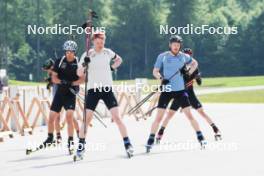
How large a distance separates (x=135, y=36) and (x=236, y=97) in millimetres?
56800

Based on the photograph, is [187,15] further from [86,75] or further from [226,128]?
[86,75]

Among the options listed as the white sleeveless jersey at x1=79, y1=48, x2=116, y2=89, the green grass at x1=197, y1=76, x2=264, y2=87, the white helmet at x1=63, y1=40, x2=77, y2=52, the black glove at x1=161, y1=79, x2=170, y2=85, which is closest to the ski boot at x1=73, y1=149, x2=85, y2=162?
the white sleeveless jersey at x1=79, y1=48, x2=116, y2=89

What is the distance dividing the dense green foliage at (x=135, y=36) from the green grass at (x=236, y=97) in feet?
139

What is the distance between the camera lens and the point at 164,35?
90375mm

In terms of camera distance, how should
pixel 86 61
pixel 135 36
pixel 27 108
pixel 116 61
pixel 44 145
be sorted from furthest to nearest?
pixel 135 36, pixel 27 108, pixel 44 145, pixel 116 61, pixel 86 61

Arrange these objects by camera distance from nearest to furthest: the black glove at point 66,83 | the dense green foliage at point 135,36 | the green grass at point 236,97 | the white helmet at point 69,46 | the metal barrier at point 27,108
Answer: the white helmet at point 69,46 < the black glove at point 66,83 < the metal barrier at point 27,108 < the green grass at point 236,97 < the dense green foliage at point 135,36

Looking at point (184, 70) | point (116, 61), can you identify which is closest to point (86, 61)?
point (116, 61)

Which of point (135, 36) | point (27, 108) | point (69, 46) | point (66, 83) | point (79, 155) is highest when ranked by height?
point (135, 36)

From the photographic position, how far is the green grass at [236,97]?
34.6 metres

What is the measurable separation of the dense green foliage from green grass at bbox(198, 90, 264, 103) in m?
42.4

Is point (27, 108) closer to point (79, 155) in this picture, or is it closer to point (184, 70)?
point (184, 70)

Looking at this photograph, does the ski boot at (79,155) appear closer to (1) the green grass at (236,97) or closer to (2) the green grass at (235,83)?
(1) the green grass at (236,97)

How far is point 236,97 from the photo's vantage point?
36.8 metres

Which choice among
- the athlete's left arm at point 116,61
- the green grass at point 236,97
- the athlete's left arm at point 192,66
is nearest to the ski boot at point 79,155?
the athlete's left arm at point 116,61
